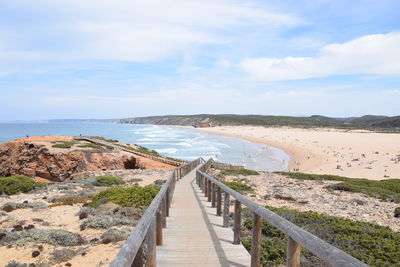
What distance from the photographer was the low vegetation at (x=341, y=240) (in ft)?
19.4

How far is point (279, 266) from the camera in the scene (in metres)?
5.48

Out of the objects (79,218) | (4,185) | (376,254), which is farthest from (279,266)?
(4,185)

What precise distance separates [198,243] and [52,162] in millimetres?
23951

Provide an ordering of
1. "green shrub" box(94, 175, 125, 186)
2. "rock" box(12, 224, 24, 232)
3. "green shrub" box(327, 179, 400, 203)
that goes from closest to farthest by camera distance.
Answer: "rock" box(12, 224, 24, 232) → "green shrub" box(327, 179, 400, 203) → "green shrub" box(94, 175, 125, 186)

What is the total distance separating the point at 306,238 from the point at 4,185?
15964mm

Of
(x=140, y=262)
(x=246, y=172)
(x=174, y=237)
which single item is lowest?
(x=246, y=172)

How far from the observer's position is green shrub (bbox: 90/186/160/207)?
33.1 ft

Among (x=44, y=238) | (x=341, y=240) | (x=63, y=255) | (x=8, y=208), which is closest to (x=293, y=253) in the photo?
(x=341, y=240)

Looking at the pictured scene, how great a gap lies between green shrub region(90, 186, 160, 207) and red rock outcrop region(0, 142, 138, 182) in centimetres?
1528

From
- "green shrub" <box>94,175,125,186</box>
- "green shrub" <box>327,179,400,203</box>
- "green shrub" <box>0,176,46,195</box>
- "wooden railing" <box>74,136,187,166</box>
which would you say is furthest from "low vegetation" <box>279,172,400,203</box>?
"green shrub" <box>0,176,46,195</box>

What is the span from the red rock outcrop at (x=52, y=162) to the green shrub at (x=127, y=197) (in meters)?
15.3

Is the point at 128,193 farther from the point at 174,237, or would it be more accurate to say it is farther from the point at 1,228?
the point at 174,237

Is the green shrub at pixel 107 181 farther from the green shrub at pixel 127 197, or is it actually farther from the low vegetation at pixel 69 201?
the green shrub at pixel 127 197

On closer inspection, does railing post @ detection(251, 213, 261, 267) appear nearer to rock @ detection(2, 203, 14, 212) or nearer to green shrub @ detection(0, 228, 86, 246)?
green shrub @ detection(0, 228, 86, 246)
